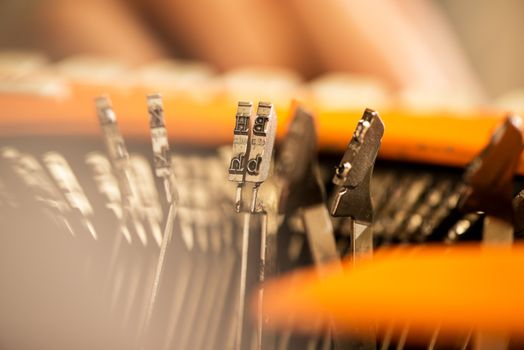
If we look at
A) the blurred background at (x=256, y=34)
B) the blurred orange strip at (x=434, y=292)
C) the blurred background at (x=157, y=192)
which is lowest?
the blurred orange strip at (x=434, y=292)

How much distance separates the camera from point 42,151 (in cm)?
55

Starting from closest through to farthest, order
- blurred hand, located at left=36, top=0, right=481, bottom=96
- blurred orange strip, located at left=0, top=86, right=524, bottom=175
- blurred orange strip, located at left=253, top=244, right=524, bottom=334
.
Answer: blurred orange strip, located at left=253, top=244, right=524, bottom=334, blurred orange strip, located at left=0, top=86, right=524, bottom=175, blurred hand, located at left=36, top=0, right=481, bottom=96

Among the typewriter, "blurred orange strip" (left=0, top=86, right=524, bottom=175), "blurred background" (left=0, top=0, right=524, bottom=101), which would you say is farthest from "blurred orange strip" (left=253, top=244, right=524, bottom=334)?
"blurred background" (left=0, top=0, right=524, bottom=101)

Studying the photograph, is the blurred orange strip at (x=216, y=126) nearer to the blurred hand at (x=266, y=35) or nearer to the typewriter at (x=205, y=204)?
the typewriter at (x=205, y=204)

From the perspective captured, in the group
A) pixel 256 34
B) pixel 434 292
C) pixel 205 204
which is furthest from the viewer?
pixel 256 34

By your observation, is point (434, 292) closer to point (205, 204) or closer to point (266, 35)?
point (205, 204)

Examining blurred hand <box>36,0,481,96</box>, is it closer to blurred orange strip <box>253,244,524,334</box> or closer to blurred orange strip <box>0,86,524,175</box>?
blurred orange strip <box>0,86,524,175</box>

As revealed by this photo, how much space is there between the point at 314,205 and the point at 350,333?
0.26 feet

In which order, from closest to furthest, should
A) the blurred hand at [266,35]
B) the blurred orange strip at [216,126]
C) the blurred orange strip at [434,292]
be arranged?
the blurred orange strip at [434,292] < the blurred orange strip at [216,126] < the blurred hand at [266,35]

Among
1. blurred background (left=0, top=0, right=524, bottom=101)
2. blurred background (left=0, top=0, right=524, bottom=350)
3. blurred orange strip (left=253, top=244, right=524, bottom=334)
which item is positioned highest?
blurred background (left=0, top=0, right=524, bottom=101)

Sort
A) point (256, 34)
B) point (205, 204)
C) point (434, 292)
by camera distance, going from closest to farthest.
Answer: point (434, 292), point (205, 204), point (256, 34)

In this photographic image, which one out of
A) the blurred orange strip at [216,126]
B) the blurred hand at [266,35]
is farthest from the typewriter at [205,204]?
the blurred hand at [266,35]

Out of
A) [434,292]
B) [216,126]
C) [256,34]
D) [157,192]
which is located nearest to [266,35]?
[256,34]

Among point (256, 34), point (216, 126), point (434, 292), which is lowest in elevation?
point (434, 292)
